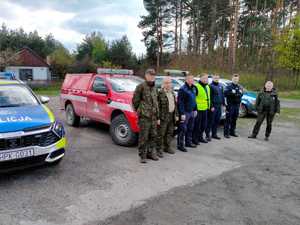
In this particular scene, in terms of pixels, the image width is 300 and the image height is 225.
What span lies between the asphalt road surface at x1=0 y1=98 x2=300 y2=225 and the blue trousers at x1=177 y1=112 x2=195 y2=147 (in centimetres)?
34

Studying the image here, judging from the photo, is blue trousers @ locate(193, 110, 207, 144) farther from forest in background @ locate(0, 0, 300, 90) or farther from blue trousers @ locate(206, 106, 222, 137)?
A: forest in background @ locate(0, 0, 300, 90)

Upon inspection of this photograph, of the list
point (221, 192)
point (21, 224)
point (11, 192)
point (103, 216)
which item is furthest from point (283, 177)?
point (11, 192)

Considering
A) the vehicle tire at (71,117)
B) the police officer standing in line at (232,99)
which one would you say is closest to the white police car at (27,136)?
the vehicle tire at (71,117)

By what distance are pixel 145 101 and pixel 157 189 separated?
1806 millimetres

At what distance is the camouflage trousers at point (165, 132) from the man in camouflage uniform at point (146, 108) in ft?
1.32

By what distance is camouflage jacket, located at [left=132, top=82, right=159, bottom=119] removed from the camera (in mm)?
5168

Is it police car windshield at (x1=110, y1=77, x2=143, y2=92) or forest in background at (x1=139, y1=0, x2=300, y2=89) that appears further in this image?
forest in background at (x1=139, y1=0, x2=300, y2=89)

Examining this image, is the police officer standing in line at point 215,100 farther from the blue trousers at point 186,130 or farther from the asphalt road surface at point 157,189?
the asphalt road surface at point 157,189

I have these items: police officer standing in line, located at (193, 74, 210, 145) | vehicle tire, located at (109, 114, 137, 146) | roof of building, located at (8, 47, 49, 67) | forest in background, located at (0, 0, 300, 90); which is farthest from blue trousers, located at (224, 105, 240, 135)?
roof of building, located at (8, 47, 49, 67)

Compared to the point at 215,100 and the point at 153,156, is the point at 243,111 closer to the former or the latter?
the point at 215,100

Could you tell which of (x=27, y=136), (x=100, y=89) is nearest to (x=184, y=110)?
(x=100, y=89)

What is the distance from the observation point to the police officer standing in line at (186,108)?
609 cm

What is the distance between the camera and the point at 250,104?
1118cm

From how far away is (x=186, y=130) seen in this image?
649cm
